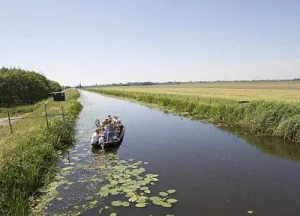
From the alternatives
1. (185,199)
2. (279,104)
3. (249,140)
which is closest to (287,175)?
(185,199)

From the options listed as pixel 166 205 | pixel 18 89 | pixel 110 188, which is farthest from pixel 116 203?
pixel 18 89

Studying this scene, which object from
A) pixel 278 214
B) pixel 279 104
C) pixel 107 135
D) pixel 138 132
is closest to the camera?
pixel 278 214

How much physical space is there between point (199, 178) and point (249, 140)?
979 centimetres

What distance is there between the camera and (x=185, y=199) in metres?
10.6

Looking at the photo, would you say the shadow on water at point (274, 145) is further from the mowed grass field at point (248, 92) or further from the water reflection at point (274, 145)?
the mowed grass field at point (248, 92)

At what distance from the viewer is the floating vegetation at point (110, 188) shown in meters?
10.2

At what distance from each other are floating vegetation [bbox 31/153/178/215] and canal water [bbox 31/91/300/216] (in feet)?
0.14

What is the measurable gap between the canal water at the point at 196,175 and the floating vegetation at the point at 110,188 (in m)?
0.04

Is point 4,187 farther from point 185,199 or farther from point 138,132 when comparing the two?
point 138,132

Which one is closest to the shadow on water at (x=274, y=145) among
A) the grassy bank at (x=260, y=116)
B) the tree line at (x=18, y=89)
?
the grassy bank at (x=260, y=116)

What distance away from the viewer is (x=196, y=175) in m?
13.4

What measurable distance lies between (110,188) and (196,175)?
414cm

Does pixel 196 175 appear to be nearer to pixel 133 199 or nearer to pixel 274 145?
pixel 133 199

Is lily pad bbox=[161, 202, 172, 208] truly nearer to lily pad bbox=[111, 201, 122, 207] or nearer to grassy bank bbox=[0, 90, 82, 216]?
lily pad bbox=[111, 201, 122, 207]
